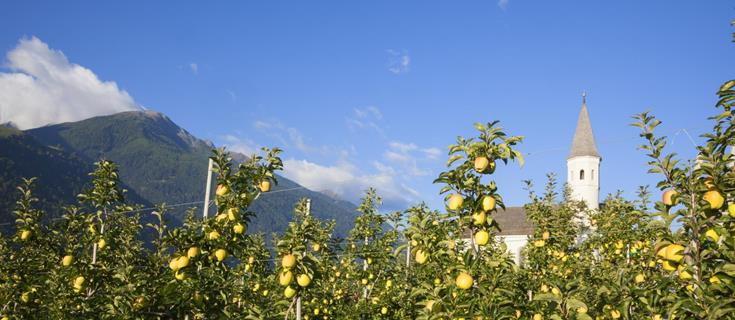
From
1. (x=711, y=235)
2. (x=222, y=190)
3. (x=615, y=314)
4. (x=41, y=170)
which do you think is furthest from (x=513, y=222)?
(x=41, y=170)

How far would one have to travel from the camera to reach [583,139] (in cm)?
5950

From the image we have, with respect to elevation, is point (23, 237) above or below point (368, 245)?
below

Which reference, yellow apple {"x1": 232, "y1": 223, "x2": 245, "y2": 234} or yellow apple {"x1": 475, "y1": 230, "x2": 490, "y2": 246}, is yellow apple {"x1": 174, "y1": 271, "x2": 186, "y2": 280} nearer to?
yellow apple {"x1": 232, "y1": 223, "x2": 245, "y2": 234}

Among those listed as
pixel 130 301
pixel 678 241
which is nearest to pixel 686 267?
pixel 678 241

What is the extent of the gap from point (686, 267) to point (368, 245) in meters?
10.7

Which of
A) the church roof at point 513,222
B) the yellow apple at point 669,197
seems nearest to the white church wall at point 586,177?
the church roof at point 513,222

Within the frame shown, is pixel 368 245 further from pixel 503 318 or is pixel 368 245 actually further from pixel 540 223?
pixel 503 318

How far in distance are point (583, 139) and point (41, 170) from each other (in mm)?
140177

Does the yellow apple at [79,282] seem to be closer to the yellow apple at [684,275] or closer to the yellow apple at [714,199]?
the yellow apple at [684,275]

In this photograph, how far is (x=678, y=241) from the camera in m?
3.55

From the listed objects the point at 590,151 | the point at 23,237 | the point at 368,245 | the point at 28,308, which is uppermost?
the point at 590,151

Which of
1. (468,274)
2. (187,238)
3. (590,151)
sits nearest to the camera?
(468,274)

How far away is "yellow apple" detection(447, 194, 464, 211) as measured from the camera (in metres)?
4.27

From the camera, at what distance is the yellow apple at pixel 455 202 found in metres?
4.27
